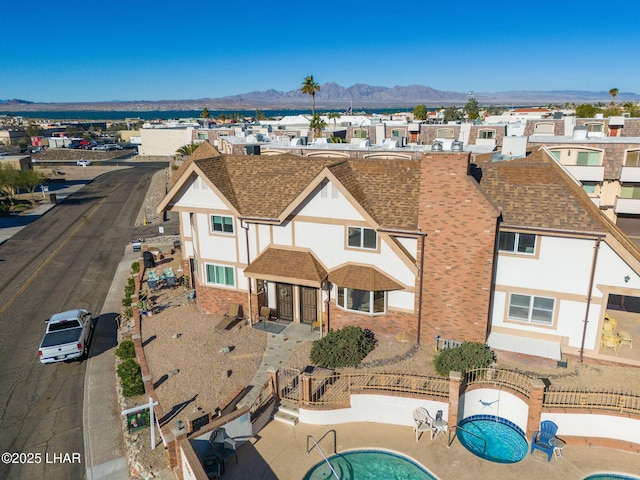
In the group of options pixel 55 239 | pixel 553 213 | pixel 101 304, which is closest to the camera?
pixel 553 213

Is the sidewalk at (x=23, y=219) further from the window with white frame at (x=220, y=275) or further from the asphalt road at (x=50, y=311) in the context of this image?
the window with white frame at (x=220, y=275)

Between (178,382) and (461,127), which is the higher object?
(461,127)

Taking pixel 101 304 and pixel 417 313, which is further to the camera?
pixel 101 304

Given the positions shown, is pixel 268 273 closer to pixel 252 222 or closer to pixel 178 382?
pixel 252 222

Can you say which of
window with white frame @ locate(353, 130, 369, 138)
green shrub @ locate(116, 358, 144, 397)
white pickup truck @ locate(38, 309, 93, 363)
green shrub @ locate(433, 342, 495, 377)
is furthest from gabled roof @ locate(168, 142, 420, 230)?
window with white frame @ locate(353, 130, 369, 138)

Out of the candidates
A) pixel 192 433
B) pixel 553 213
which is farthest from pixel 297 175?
pixel 192 433

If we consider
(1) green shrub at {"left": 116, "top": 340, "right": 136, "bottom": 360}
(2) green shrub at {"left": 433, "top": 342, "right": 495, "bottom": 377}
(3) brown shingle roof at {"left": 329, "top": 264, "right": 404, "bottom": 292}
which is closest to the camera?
(2) green shrub at {"left": 433, "top": 342, "right": 495, "bottom": 377}

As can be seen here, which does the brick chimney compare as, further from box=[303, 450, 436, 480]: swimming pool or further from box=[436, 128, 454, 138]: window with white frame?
box=[436, 128, 454, 138]: window with white frame
